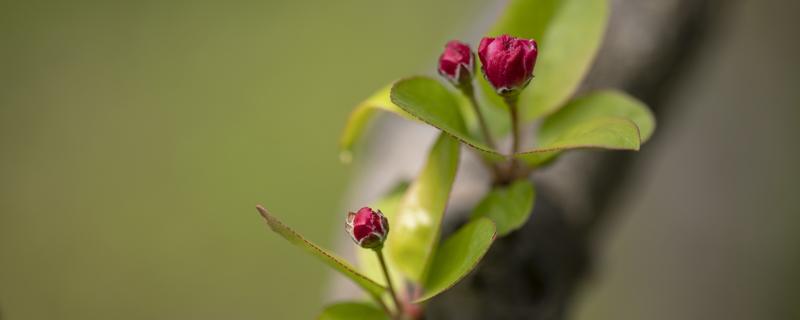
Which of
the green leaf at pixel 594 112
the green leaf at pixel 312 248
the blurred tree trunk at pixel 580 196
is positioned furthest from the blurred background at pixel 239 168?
the green leaf at pixel 312 248

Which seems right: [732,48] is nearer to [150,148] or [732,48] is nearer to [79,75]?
[150,148]

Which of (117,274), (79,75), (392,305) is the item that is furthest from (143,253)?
(392,305)

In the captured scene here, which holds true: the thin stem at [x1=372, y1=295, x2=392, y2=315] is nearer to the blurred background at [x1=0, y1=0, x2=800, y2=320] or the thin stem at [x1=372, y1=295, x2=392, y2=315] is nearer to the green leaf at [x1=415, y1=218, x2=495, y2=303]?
the green leaf at [x1=415, y1=218, x2=495, y2=303]

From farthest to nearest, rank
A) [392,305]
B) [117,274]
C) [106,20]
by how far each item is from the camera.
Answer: [106,20] < [117,274] < [392,305]

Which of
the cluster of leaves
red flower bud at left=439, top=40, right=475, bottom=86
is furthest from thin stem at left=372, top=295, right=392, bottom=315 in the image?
red flower bud at left=439, top=40, right=475, bottom=86

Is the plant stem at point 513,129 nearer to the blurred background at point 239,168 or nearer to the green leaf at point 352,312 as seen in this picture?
the green leaf at point 352,312
